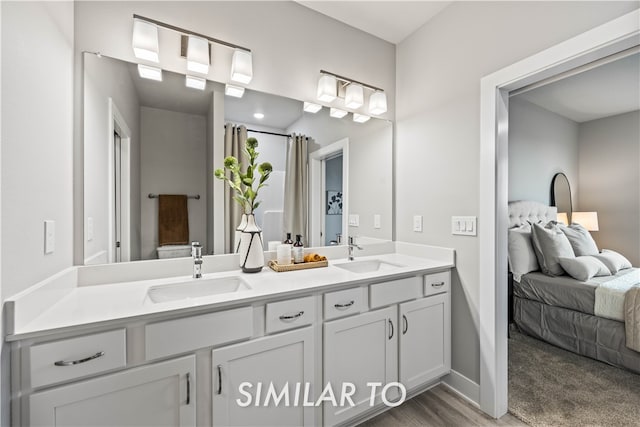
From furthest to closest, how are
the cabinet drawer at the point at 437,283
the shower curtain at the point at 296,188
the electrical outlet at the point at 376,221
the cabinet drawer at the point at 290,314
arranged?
the electrical outlet at the point at 376,221
the shower curtain at the point at 296,188
the cabinet drawer at the point at 437,283
the cabinet drawer at the point at 290,314

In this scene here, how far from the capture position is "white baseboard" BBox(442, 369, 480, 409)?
5.90ft

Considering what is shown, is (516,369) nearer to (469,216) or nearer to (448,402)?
(448,402)

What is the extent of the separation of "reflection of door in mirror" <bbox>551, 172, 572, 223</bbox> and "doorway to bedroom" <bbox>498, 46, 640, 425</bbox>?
0.01 meters

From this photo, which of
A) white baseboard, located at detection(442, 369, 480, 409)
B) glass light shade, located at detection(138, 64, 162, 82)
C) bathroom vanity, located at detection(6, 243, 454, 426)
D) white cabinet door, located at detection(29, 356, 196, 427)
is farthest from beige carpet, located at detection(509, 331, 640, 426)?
glass light shade, located at detection(138, 64, 162, 82)

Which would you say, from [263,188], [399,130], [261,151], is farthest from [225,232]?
[399,130]

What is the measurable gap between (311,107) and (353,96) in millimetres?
353

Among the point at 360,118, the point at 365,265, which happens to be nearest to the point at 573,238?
the point at 365,265

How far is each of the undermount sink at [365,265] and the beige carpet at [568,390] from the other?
111cm

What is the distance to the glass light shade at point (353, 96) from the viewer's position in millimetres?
2146

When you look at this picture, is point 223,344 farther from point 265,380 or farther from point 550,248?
point 550,248

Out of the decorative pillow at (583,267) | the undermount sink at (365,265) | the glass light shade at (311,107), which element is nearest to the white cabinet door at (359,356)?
the undermount sink at (365,265)

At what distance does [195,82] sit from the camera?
5.35 ft

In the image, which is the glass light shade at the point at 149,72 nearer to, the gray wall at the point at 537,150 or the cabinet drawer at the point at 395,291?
the cabinet drawer at the point at 395,291

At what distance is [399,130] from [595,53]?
1.22 metres
